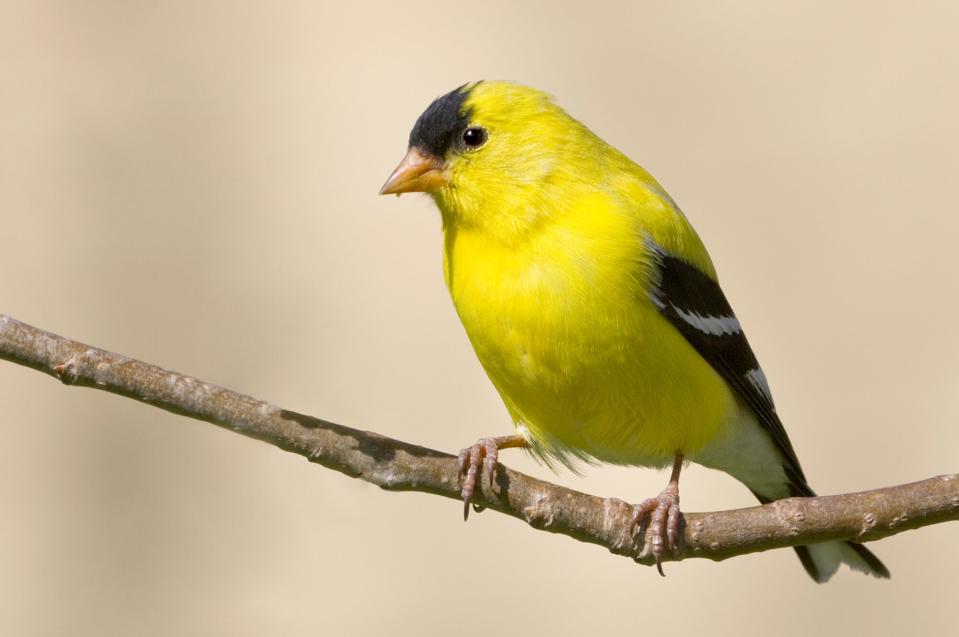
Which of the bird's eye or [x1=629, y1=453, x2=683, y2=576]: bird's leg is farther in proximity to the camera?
the bird's eye

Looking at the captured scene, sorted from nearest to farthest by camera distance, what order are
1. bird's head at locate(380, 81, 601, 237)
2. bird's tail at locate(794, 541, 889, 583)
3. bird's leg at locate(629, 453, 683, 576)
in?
1. bird's leg at locate(629, 453, 683, 576)
2. bird's head at locate(380, 81, 601, 237)
3. bird's tail at locate(794, 541, 889, 583)

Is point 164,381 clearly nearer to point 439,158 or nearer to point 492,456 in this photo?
point 492,456

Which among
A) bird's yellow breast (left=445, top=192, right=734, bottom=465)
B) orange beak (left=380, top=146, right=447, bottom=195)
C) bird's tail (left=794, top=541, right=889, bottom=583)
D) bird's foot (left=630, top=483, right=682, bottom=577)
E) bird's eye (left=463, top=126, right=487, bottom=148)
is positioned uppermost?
bird's eye (left=463, top=126, right=487, bottom=148)

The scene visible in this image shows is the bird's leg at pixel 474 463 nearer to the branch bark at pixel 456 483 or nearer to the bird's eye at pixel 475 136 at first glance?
the branch bark at pixel 456 483

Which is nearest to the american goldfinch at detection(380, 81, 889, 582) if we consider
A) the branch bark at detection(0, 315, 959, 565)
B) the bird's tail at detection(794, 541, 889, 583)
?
the branch bark at detection(0, 315, 959, 565)

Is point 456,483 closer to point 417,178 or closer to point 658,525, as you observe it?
point 658,525

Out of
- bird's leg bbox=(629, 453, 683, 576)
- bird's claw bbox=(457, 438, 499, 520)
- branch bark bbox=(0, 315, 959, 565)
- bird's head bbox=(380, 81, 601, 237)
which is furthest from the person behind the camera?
bird's head bbox=(380, 81, 601, 237)

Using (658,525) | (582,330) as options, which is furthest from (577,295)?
(658,525)

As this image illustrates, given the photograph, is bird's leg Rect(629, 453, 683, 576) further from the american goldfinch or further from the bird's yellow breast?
the bird's yellow breast
